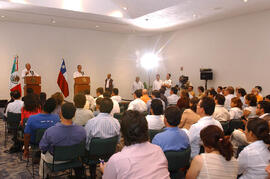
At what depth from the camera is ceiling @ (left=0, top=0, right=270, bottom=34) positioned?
27.0 ft

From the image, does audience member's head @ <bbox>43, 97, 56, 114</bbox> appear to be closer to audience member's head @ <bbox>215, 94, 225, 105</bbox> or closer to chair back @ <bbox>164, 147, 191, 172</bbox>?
chair back @ <bbox>164, 147, 191, 172</bbox>

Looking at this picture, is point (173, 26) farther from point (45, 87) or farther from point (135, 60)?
point (45, 87)

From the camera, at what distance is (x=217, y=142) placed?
200 cm

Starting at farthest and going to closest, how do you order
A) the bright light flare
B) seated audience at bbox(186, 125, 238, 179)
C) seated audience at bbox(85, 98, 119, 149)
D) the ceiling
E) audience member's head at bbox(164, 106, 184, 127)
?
the bright light flare → the ceiling → seated audience at bbox(85, 98, 119, 149) → audience member's head at bbox(164, 106, 184, 127) → seated audience at bbox(186, 125, 238, 179)

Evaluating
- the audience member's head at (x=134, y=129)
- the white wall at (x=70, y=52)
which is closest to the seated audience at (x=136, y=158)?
the audience member's head at (x=134, y=129)

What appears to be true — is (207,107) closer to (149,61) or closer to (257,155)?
(257,155)

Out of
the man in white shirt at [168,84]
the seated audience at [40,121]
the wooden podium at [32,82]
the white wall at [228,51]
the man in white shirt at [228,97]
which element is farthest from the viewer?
the man in white shirt at [168,84]

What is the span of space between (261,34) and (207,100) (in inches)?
288

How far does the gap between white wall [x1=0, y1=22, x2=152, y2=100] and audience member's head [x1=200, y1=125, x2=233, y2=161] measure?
432 inches

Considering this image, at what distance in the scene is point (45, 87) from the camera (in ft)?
39.1

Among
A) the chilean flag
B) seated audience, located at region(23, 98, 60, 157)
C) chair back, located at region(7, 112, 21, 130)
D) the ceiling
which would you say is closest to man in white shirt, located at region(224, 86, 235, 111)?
the ceiling

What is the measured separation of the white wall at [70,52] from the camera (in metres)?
11.0

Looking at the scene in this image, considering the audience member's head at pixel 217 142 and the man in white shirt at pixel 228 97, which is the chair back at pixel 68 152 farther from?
the man in white shirt at pixel 228 97

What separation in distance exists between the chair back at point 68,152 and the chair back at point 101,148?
15cm
